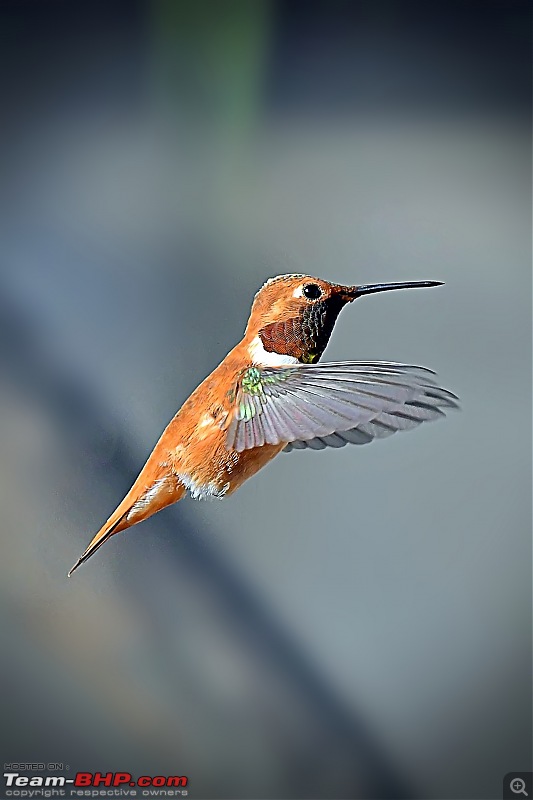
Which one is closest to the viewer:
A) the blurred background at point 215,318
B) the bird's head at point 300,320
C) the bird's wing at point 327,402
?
the bird's wing at point 327,402

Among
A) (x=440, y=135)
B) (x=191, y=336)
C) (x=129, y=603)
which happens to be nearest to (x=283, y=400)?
(x=191, y=336)

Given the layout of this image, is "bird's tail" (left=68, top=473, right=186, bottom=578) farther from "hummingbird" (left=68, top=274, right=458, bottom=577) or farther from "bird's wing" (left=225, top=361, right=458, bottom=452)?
"bird's wing" (left=225, top=361, right=458, bottom=452)

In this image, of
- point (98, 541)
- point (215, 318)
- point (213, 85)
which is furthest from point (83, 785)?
point (213, 85)

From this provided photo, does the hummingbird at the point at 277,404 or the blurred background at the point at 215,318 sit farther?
the blurred background at the point at 215,318

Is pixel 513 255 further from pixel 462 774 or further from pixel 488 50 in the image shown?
pixel 462 774

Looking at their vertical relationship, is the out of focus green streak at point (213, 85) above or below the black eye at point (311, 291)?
above

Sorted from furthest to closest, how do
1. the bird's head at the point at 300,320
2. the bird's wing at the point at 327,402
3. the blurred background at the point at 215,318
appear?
the blurred background at the point at 215,318, the bird's head at the point at 300,320, the bird's wing at the point at 327,402

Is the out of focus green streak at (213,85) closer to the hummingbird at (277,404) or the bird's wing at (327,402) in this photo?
the hummingbird at (277,404)

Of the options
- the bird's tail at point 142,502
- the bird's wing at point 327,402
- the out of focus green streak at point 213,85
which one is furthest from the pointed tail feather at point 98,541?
the out of focus green streak at point 213,85

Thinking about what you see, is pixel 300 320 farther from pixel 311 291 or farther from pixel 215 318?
pixel 215 318
